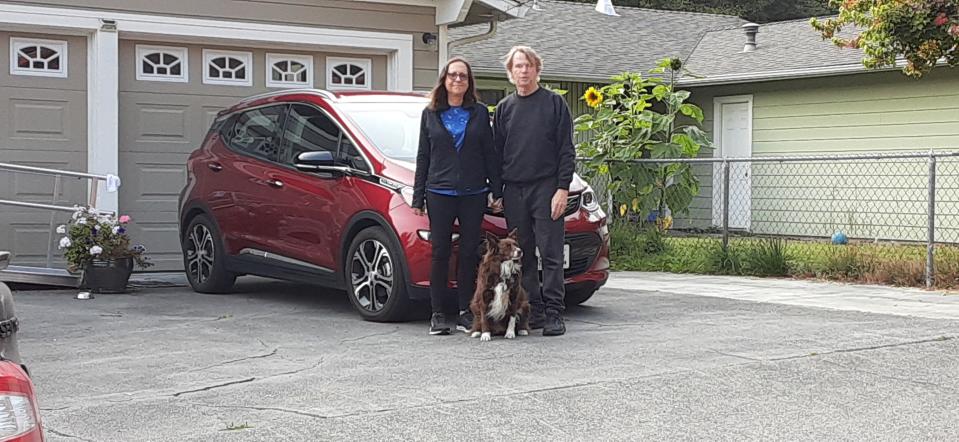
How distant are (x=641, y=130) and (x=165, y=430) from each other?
31.7 feet

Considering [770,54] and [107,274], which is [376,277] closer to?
[107,274]

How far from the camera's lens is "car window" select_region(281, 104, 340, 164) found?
8731mm

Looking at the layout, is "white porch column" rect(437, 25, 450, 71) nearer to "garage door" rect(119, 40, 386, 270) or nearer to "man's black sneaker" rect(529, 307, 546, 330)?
"garage door" rect(119, 40, 386, 270)

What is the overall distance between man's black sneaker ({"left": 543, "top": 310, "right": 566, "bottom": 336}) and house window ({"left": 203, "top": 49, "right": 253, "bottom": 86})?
566cm

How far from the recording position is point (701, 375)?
6.07m

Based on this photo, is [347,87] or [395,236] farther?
[347,87]

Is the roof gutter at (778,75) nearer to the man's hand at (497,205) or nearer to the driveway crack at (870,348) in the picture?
the driveway crack at (870,348)

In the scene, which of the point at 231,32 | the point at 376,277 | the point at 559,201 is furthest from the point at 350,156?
the point at 231,32

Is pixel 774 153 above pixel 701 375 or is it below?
above

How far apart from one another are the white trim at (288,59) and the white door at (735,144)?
757 cm

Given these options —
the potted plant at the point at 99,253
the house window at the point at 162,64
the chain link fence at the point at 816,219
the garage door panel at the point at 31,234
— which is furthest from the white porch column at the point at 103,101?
the chain link fence at the point at 816,219

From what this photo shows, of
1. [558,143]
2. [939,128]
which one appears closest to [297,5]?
[558,143]

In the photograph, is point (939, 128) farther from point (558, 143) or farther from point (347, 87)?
point (558, 143)

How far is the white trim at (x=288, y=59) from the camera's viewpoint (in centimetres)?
1212
